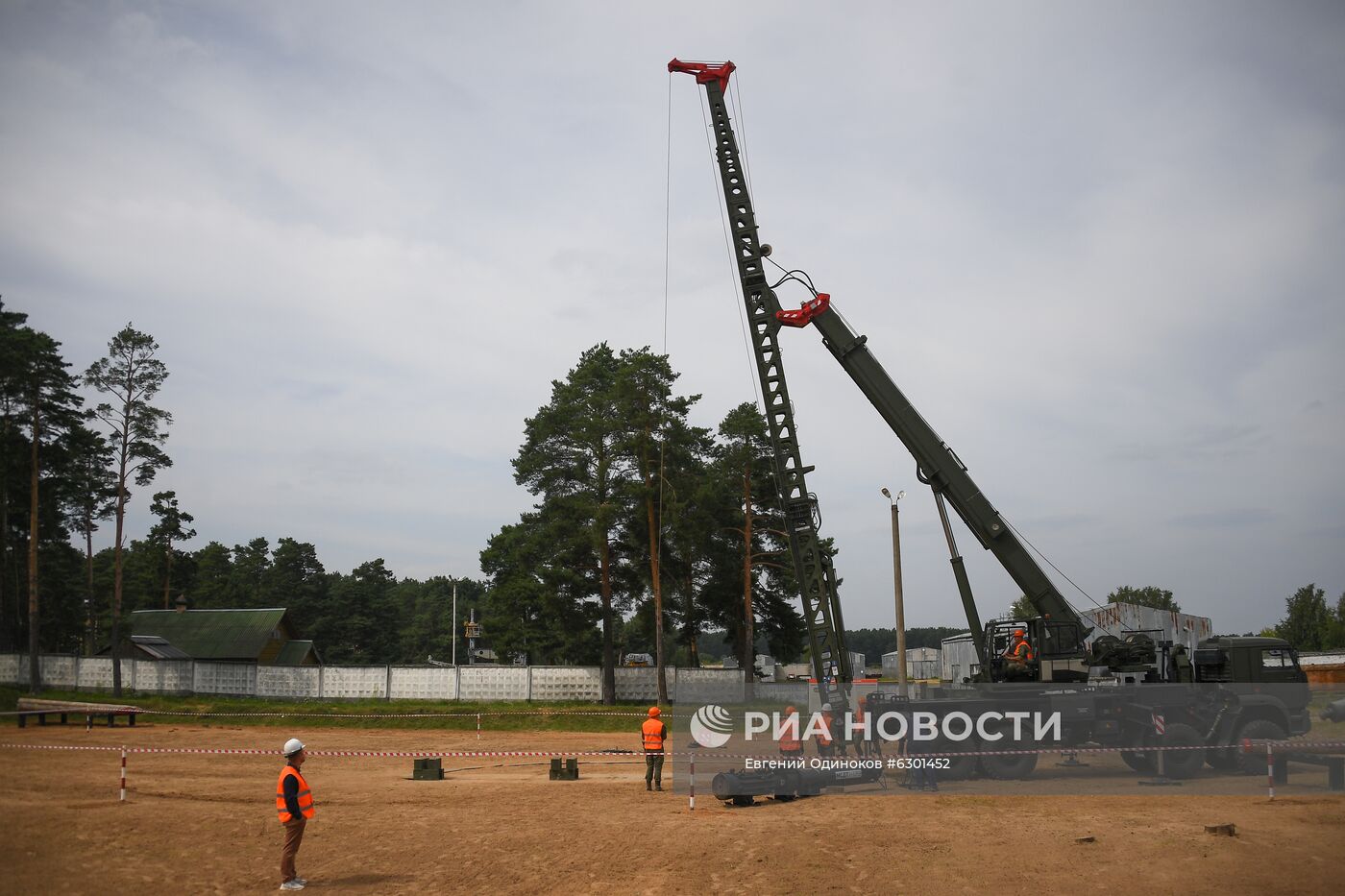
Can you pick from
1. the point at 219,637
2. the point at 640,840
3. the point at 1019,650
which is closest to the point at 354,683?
the point at 219,637

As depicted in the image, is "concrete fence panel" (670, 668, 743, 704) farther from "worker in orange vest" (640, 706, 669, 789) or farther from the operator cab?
"worker in orange vest" (640, 706, 669, 789)

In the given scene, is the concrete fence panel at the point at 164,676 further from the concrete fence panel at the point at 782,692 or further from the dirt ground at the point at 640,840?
the concrete fence panel at the point at 782,692

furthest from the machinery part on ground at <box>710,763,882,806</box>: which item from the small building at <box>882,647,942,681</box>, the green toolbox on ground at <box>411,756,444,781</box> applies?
the small building at <box>882,647,942,681</box>

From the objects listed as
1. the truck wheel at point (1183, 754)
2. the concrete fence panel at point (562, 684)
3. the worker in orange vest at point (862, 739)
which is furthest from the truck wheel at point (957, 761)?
the concrete fence panel at point (562, 684)

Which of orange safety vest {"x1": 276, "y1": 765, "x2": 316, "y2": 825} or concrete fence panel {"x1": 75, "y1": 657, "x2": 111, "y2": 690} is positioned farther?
concrete fence panel {"x1": 75, "y1": 657, "x2": 111, "y2": 690}

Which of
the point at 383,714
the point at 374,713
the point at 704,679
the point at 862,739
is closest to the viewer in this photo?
the point at 862,739

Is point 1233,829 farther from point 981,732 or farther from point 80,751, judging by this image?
point 80,751

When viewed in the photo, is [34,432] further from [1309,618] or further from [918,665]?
[1309,618]

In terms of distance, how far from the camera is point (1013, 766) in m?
19.3

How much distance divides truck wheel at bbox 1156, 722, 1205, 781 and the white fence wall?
25.3 meters

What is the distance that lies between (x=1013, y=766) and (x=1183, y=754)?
141 inches

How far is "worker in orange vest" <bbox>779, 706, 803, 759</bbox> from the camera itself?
18938 mm

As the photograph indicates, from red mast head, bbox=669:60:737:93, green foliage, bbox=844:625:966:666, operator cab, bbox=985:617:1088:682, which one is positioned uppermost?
red mast head, bbox=669:60:737:93

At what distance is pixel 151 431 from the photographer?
43781 mm
